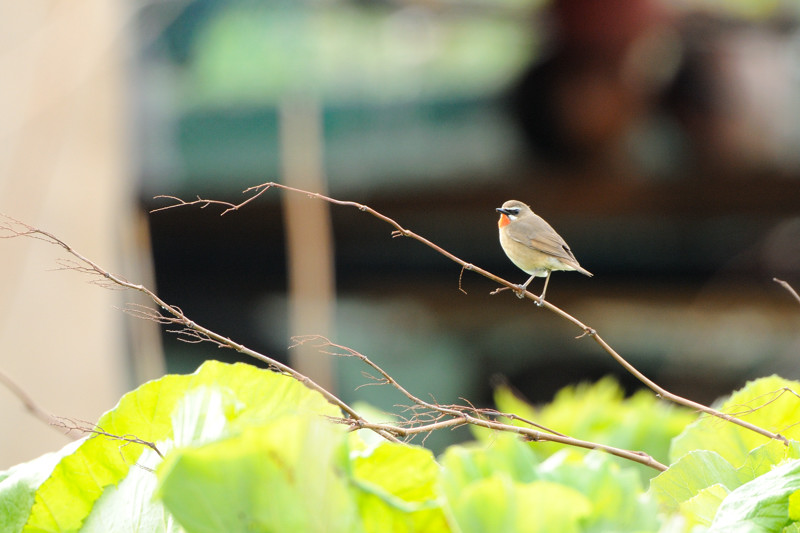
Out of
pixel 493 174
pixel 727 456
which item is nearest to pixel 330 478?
pixel 727 456

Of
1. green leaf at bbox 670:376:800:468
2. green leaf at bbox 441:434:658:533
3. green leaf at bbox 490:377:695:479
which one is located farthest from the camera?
green leaf at bbox 490:377:695:479

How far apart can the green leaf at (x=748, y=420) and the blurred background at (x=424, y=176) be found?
1841 millimetres

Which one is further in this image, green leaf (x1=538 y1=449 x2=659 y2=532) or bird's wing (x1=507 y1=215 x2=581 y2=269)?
bird's wing (x1=507 y1=215 x2=581 y2=269)

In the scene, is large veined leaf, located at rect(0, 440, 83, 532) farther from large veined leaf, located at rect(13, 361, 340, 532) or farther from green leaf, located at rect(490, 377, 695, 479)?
green leaf, located at rect(490, 377, 695, 479)

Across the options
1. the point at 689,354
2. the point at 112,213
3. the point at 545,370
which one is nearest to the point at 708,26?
the point at 689,354

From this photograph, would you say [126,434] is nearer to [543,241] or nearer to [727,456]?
[727,456]

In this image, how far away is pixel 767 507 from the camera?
348 millimetres

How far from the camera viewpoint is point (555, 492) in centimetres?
28

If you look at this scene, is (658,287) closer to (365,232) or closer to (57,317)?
(365,232)

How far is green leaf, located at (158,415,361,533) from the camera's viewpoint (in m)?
0.29

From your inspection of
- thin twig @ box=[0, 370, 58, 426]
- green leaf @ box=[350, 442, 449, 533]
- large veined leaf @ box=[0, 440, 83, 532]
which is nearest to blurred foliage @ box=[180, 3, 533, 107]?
thin twig @ box=[0, 370, 58, 426]

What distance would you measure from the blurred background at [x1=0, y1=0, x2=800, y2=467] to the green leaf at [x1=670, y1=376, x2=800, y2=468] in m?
1.84

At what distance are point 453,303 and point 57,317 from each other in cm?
125

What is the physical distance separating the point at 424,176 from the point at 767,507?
222cm
